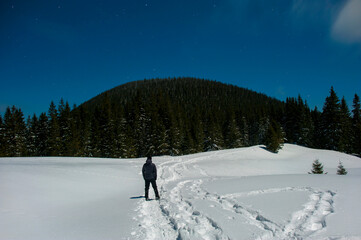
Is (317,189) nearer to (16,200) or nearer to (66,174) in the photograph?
(16,200)

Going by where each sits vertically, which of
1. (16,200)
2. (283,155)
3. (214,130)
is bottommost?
(283,155)

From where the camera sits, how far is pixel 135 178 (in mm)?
16000

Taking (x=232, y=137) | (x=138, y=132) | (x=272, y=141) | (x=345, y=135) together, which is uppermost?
(x=138, y=132)

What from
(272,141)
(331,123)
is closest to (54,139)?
(272,141)

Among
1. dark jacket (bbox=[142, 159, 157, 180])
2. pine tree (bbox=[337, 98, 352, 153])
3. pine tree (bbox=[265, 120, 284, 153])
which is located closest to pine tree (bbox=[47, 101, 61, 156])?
dark jacket (bbox=[142, 159, 157, 180])

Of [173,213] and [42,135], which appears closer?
[173,213]

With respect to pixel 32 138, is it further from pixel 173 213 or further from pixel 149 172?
pixel 173 213

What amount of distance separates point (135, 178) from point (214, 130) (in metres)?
41.6

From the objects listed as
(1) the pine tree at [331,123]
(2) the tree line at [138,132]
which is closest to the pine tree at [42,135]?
(2) the tree line at [138,132]

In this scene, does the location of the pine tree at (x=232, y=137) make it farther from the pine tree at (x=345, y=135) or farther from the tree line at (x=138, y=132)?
the pine tree at (x=345, y=135)

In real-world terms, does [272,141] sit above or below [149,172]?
above

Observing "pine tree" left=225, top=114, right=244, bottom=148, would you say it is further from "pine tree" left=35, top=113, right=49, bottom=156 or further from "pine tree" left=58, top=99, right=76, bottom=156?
"pine tree" left=35, top=113, right=49, bottom=156

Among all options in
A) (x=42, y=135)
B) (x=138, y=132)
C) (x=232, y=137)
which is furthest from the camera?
(x=232, y=137)

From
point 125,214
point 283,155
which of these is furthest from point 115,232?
point 283,155
